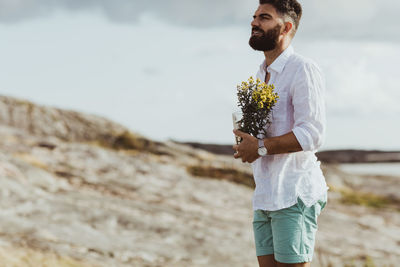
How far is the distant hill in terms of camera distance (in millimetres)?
19391

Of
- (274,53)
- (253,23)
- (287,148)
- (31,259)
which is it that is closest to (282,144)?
(287,148)

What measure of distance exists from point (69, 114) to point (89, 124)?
846mm

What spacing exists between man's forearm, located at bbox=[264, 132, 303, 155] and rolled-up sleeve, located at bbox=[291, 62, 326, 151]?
0.10 feet

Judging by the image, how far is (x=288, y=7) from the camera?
326 centimetres

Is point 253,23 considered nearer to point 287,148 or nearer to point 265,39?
point 265,39

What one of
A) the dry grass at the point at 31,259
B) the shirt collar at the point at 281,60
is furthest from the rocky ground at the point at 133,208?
the shirt collar at the point at 281,60

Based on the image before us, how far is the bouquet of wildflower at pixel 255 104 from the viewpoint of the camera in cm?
316

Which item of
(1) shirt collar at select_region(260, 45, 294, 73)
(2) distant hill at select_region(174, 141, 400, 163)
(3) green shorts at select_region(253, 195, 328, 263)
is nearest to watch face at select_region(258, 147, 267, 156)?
(3) green shorts at select_region(253, 195, 328, 263)

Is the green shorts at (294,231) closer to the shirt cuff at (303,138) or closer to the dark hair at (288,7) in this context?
the shirt cuff at (303,138)

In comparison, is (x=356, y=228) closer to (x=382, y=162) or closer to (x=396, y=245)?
(x=396, y=245)

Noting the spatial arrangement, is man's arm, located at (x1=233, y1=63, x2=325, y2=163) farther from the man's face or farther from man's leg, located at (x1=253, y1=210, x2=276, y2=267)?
man's leg, located at (x1=253, y1=210, x2=276, y2=267)

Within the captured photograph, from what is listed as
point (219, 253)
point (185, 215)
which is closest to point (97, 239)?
point (219, 253)

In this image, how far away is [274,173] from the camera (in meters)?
3.21

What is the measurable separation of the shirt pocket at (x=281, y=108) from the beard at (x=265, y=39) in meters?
0.32
